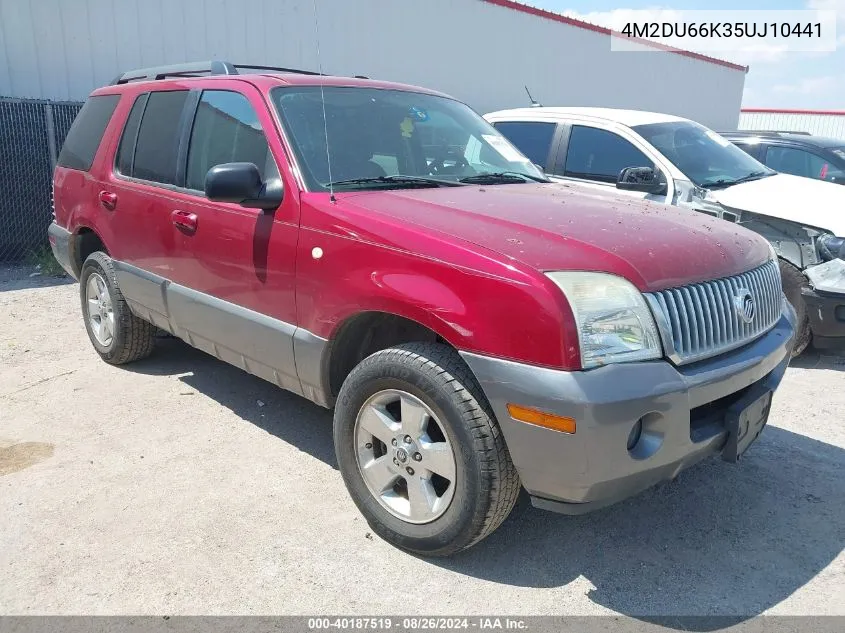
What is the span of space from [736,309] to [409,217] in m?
1.35

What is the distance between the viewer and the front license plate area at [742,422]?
9.05 ft

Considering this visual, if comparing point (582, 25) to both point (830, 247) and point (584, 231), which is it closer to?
point (830, 247)

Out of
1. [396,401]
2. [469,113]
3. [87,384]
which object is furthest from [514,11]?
[396,401]

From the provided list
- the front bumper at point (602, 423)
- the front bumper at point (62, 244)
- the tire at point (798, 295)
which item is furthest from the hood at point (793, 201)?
the front bumper at point (62, 244)

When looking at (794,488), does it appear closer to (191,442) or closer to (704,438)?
(704,438)

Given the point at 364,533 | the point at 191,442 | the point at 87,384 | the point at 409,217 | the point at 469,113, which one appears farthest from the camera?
the point at 87,384

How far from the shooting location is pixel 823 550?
3.03 metres

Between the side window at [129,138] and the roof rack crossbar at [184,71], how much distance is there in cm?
40

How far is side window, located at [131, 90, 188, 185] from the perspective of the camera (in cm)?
419

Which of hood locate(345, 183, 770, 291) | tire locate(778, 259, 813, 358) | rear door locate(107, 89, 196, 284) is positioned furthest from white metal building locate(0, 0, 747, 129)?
hood locate(345, 183, 770, 291)

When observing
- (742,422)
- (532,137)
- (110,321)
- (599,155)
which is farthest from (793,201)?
(110,321)

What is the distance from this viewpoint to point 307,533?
3.11 m

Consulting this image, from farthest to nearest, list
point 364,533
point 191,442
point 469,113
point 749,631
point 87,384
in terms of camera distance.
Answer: point 87,384 < point 469,113 < point 191,442 < point 364,533 < point 749,631

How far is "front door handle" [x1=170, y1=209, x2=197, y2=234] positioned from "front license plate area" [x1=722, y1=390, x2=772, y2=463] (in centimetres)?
277
